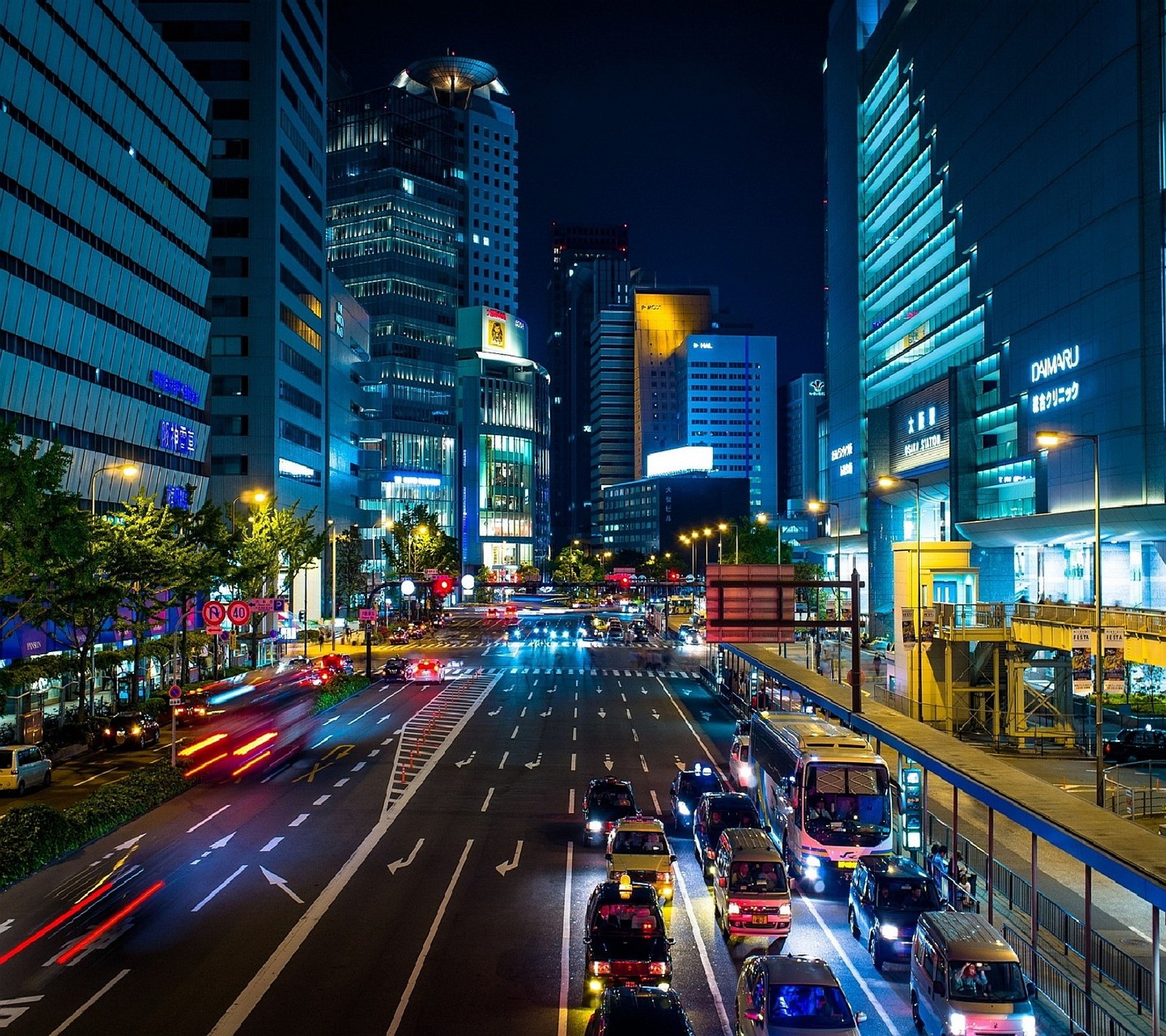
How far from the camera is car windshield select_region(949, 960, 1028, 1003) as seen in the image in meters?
17.7

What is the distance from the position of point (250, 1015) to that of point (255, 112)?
108619 millimetres

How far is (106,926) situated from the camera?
23.9m

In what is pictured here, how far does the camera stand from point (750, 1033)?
1694 centimetres

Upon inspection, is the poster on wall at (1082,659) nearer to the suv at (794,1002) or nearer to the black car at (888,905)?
the black car at (888,905)

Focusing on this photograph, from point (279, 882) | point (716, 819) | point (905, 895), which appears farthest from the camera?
point (716, 819)

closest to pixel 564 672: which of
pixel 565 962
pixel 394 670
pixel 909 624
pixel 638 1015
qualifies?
pixel 394 670

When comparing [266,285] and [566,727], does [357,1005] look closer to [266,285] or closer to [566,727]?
[566,727]

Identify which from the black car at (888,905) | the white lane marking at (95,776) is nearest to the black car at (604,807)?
the black car at (888,905)

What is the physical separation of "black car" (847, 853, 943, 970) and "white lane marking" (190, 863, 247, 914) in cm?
1574

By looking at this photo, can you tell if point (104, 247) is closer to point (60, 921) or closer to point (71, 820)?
point (71, 820)

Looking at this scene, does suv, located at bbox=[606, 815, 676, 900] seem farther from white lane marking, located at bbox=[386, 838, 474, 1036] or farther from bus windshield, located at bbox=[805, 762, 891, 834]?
bus windshield, located at bbox=[805, 762, 891, 834]

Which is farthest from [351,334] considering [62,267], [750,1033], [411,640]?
[750,1033]

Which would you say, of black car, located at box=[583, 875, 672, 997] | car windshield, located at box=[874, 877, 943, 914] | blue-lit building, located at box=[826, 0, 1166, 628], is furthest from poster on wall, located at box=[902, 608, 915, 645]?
black car, located at box=[583, 875, 672, 997]

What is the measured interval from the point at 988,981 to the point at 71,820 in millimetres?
26274
